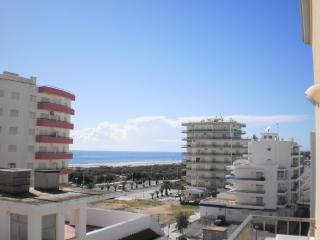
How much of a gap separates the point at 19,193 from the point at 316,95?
16.3m

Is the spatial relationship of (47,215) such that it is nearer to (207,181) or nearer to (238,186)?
(238,186)

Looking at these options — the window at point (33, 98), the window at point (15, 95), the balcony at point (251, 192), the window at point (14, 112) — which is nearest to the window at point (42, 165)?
the window at point (14, 112)

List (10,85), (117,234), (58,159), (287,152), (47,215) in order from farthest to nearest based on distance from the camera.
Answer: (287,152) → (58,159) → (10,85) → (117,234) → (47,215)

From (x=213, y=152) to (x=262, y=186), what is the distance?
116 feet

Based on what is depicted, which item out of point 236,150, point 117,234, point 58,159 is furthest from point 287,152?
point 117,234

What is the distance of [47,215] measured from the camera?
16312mm

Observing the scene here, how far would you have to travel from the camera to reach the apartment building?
303ft

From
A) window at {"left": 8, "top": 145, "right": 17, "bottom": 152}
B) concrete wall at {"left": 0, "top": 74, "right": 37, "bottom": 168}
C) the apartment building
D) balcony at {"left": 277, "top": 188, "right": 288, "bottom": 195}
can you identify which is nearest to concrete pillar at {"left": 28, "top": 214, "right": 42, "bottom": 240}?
concrete wall at {"left": 0, "top": 74, "right": 37, "bottom": 168}

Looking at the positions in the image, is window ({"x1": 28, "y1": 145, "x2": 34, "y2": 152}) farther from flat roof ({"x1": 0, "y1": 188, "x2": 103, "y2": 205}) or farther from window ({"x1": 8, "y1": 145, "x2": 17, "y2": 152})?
flat roof ({"x1": 0, "y1": 188, "x2": 103, "y2": 205})

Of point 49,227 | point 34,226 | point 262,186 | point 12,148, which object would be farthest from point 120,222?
point 262,186

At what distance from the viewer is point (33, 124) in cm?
5575

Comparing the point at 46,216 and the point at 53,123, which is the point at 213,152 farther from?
the point at 46,216

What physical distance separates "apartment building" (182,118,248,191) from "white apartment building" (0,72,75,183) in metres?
39.7

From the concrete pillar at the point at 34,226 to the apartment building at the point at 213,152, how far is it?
254 ft
